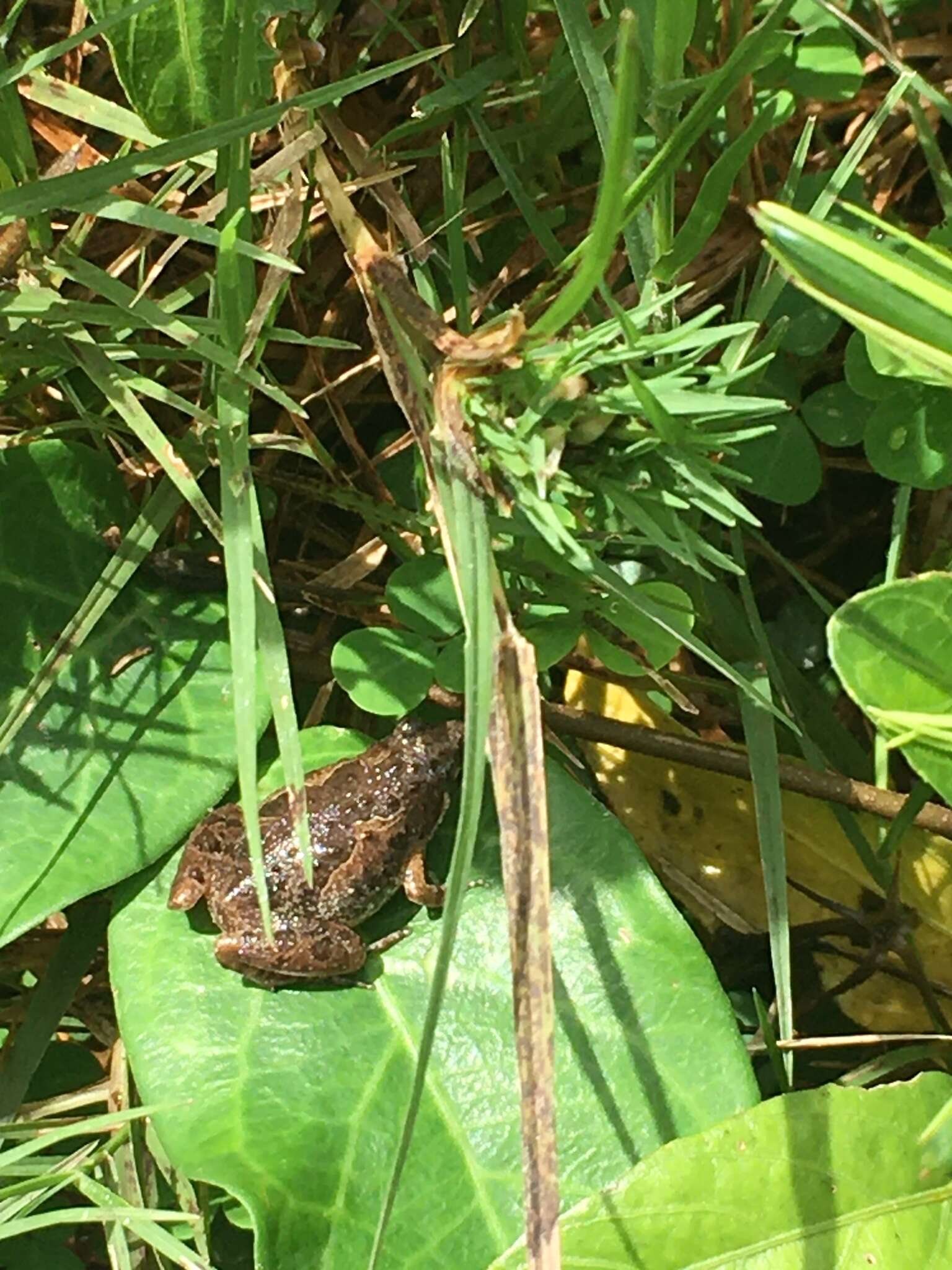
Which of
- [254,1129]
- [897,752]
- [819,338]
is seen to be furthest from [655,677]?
[254,1129]

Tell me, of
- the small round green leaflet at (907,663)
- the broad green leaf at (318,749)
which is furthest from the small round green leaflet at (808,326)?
the broad green leaf at (318,749)

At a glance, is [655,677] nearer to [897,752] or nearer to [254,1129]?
[897,752]

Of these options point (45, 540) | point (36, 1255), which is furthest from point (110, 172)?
point (36, 1255)

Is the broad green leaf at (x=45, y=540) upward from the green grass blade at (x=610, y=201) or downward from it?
downward

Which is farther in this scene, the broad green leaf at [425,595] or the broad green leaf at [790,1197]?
the broad green leaf at [425,595]

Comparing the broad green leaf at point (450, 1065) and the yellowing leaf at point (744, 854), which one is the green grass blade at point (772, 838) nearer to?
the broad green leaf at point (450, 1065)
